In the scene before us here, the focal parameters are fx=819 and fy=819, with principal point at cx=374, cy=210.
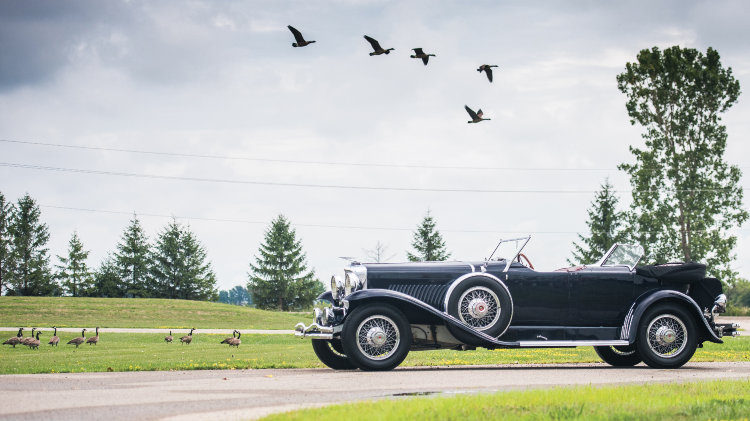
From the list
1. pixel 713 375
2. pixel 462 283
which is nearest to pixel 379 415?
pixel 462 283

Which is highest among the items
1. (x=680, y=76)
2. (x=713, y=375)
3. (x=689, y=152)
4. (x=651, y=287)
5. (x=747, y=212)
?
(x=680, y=76)

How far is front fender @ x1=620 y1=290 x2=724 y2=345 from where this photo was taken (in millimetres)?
12297

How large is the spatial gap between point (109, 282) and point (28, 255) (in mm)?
7023

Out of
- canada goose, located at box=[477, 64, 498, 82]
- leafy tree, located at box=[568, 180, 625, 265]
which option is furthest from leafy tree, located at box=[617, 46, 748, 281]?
canada goose, located at box=[477, 64, 498, 82]

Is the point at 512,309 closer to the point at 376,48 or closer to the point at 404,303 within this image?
the point at 404,303

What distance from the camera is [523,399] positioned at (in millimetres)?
7426

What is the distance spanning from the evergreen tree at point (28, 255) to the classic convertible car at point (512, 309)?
61625 millimetres

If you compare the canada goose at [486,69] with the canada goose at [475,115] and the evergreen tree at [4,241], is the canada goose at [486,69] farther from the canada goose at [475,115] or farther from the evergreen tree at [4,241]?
the evergreen tree at [4,241]

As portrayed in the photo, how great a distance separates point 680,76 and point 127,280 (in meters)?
49.9

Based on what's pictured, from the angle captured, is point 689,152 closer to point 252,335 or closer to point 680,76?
point 680,76

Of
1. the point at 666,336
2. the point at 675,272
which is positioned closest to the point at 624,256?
the point at 675,272

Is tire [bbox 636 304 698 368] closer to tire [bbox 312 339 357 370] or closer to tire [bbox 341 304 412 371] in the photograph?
tire [bbox 341 304 412 371]

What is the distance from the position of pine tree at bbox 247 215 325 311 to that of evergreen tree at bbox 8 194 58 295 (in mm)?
17194

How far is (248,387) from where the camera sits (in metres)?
9.05
